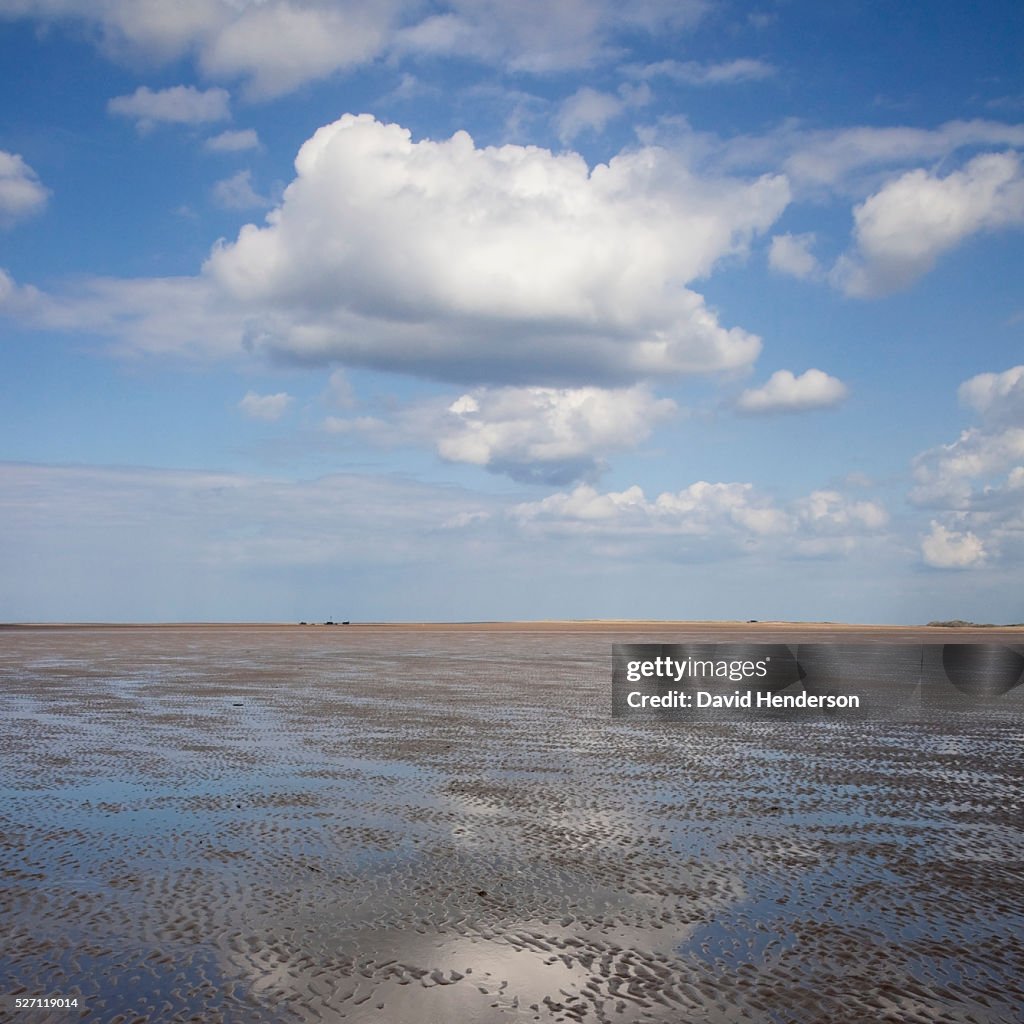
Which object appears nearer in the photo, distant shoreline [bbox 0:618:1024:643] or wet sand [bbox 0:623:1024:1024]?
wet sand [bbox 0:623:1024:1024]

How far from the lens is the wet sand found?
4965mm

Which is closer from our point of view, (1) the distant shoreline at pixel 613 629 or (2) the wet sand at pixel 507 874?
(2) the wet sand at pixel 507 874

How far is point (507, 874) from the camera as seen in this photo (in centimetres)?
705

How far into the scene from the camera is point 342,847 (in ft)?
25.5

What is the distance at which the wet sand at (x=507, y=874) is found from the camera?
4.96 meters

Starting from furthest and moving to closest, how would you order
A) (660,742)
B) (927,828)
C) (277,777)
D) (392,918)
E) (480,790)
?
(660,742), (277,777), (480,790), (927,828), (392,918)

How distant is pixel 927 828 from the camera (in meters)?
8.59

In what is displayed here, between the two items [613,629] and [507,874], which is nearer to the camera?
[507,874]

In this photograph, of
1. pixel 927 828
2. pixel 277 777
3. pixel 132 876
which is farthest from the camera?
pixel 277 777

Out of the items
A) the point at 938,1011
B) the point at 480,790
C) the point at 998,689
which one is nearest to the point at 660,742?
the point at 480,790

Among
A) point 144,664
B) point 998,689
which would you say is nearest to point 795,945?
point 998,689

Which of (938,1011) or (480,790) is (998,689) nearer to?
(480,790)

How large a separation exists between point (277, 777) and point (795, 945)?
7.02 m

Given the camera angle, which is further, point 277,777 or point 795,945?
point 277,777
